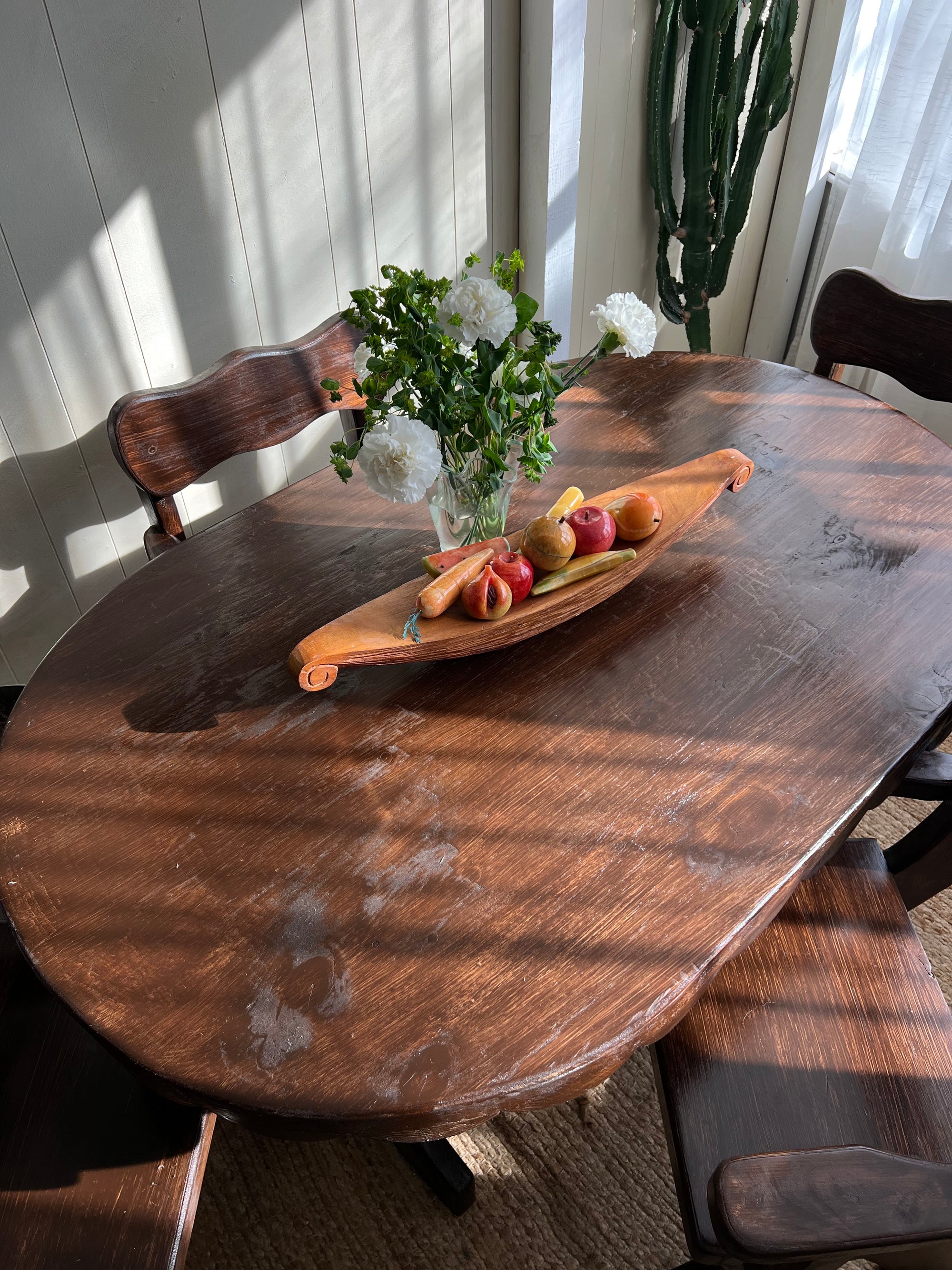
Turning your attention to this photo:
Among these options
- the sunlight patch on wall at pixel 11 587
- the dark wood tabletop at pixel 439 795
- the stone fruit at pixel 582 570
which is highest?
the stone fruit at pixel 582 570

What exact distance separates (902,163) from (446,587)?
85.8 inches

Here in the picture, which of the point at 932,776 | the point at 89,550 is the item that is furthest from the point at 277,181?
the point at 932,776

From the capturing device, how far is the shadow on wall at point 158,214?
1538 mm

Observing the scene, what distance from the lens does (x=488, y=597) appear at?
3.64 feet

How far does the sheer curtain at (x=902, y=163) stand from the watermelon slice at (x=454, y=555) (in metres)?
1.71

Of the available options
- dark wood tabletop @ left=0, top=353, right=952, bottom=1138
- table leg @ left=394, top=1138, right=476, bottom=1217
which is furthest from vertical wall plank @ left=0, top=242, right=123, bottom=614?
table leg @ left=394, top=1138, right=476, bottom=1217

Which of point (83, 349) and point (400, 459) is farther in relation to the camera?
point (83, 349)

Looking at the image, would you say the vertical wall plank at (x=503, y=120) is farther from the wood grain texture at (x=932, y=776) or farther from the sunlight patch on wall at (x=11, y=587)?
the wood grain texture at (x=932, y=776)

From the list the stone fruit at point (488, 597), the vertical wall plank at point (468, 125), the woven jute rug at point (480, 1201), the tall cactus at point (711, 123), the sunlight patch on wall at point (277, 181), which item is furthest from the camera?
the tall cactus at point (711, 123)

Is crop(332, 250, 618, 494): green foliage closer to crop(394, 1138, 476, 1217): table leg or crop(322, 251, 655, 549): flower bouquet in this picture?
crop(322, 251, 655, 549): flower bouquet

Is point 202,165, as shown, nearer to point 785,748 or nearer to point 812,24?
point 785,748

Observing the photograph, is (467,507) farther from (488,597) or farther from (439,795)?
(439,795)

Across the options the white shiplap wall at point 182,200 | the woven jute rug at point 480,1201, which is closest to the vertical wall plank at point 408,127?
the white shiplap wall at point 182,200

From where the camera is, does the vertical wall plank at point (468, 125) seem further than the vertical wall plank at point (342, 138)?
Yes
